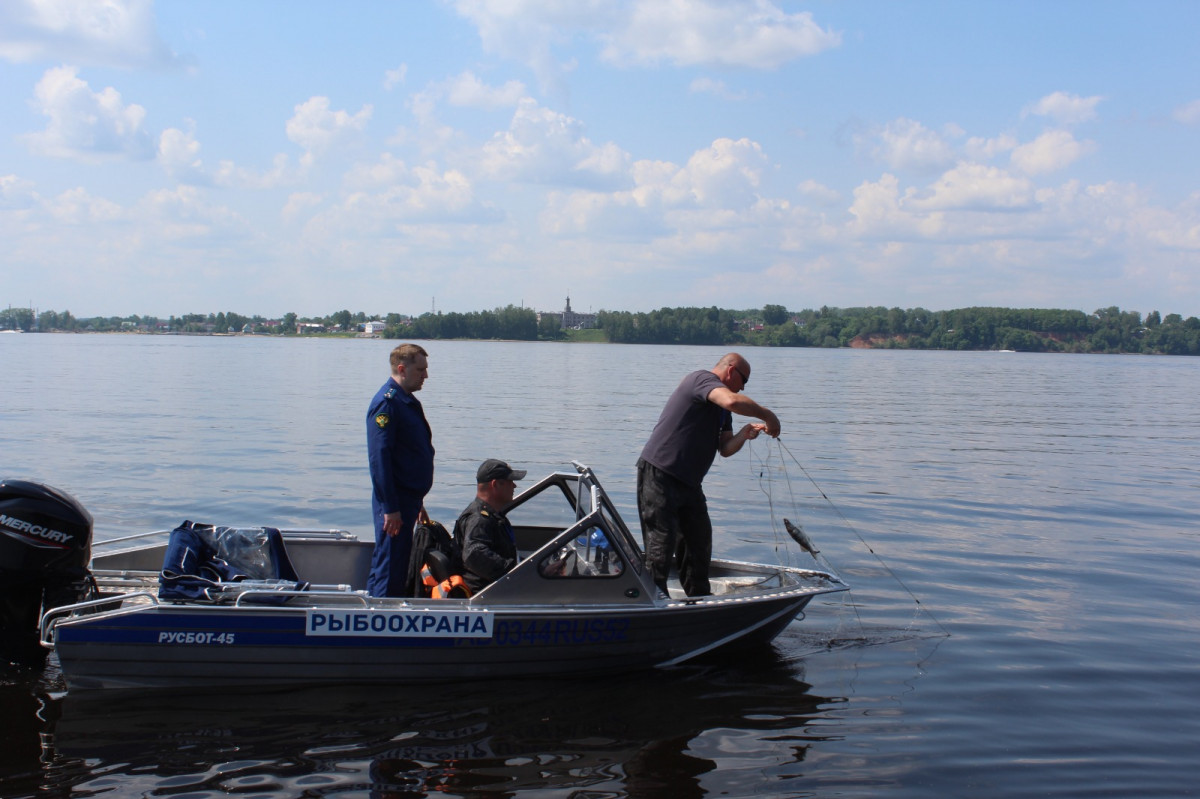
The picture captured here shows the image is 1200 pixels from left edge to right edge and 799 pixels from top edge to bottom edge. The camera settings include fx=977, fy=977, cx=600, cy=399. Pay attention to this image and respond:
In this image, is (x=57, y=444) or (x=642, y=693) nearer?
(x=642, y=693)

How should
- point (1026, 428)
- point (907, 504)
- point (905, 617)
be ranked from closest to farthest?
point (905, 617)
point (907, 504)
point (1026, 428)

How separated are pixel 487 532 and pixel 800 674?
255 centimetres

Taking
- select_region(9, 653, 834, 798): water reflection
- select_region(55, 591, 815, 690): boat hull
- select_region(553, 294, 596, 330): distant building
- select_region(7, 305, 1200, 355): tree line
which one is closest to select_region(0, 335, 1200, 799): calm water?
select_region(9, 653, 834, 798): water reflection

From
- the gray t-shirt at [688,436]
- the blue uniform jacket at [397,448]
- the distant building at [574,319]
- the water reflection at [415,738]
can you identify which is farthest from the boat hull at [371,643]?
the distant building at [574,319]

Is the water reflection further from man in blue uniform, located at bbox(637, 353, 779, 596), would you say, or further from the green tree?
the green tree

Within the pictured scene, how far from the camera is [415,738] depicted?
5.79 meters

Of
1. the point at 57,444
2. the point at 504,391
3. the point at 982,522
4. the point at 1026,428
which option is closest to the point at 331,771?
the point at 982,522

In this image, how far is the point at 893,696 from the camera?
6.73 m

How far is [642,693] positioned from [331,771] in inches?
85.4

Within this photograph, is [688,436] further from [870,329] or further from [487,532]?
[870,329]

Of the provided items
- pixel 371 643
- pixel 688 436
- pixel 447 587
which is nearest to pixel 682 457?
pixel 688 436

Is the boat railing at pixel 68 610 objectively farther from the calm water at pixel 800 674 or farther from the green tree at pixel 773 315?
the green tree at pixel 773 315

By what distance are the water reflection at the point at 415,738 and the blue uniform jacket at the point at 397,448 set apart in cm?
130

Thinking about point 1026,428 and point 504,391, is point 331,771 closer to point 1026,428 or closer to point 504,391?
point 1026,428
